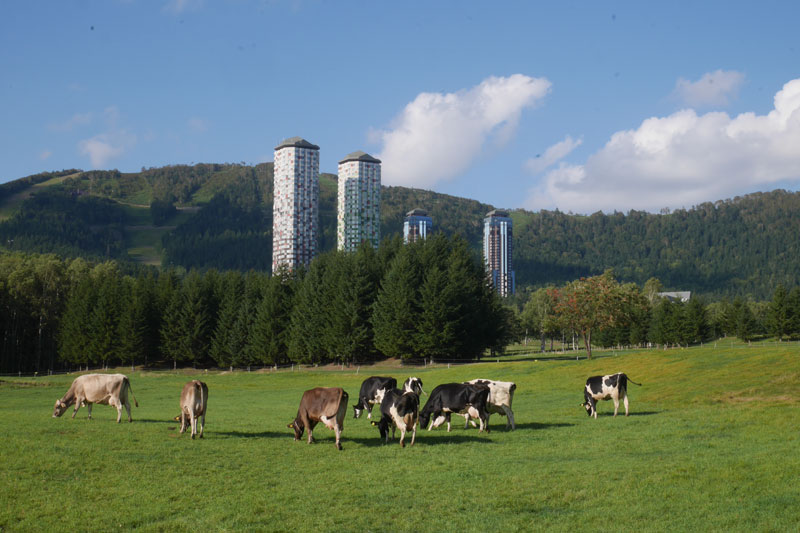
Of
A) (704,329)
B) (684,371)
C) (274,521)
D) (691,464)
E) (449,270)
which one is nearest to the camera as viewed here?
(274,521)

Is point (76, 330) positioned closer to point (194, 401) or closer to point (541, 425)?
point (194, 401)

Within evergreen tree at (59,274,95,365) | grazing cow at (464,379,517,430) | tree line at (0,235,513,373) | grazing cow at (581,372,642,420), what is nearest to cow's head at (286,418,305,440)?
grazing cow at (464,379,517,430)

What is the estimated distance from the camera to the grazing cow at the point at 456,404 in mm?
20797

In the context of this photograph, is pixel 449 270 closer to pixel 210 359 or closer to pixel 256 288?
pixel 256 288

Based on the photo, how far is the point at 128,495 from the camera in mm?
12359

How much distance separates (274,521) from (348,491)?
226 cm

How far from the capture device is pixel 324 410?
59.0 ft

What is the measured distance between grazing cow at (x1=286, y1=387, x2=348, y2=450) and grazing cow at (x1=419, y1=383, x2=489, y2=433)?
4342 mm

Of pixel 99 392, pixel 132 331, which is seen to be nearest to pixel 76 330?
pixel 132 331

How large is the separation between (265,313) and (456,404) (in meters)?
65.4

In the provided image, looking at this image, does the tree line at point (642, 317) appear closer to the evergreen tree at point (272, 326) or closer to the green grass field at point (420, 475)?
the evergreen tree at point (272, 326)

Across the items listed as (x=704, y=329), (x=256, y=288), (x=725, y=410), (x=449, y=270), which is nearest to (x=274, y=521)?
(x=725, y=410)

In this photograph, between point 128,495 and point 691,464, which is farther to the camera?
point 691,464

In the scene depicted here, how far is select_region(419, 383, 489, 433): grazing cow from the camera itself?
20797mm
